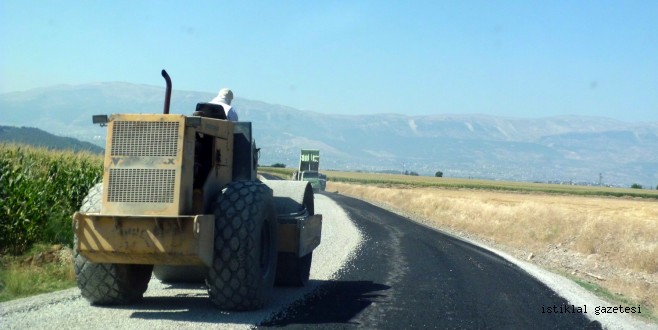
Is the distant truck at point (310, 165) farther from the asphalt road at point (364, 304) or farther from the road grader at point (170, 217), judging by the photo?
the road grader at point (170, 217)

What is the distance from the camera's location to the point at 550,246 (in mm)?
23672

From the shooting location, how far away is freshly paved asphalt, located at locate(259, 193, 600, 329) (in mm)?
8773

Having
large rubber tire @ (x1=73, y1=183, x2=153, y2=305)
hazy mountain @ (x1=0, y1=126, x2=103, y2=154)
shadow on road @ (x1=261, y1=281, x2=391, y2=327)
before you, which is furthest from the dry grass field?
hazy mountain @ (x1=0, y1=126, x2=103, y2=154)

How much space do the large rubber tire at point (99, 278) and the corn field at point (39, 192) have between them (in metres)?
4.58

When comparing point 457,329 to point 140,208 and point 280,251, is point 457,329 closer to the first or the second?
point 280,251

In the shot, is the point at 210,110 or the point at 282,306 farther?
the point at 210,110

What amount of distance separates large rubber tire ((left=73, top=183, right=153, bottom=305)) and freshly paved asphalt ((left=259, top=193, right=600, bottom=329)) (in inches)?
76.2

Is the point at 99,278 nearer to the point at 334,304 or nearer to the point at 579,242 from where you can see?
the point at 334,304

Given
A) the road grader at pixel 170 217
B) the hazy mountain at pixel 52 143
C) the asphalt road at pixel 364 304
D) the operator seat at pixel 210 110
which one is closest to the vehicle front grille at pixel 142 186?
the road grader at pixel 170 217

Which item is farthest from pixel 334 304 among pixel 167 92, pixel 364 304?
pixel 167 92

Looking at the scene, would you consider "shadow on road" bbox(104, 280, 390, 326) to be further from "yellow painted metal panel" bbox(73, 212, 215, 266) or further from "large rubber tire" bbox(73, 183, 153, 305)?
"yellow painted metal panel" bbox(73, 212, 215, 266)

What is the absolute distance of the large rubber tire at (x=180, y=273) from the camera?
1023cm

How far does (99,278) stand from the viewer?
8.59 meters

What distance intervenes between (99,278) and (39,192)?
18.7ft
